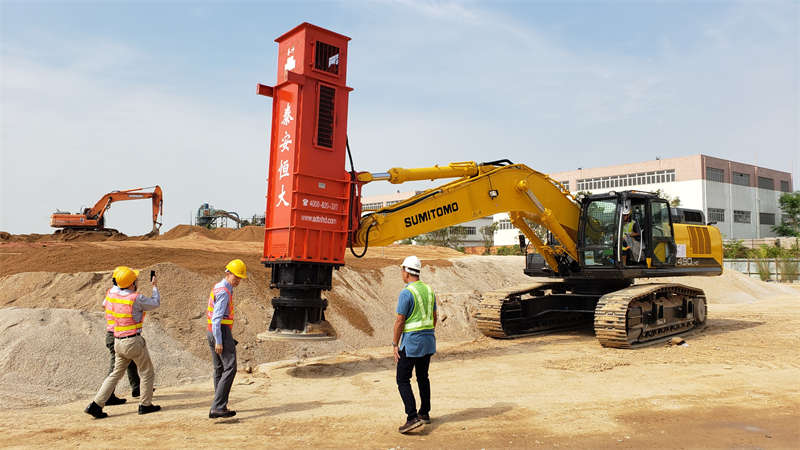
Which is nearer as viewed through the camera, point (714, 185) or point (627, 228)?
point (627, 228)

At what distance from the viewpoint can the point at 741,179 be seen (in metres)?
58.2

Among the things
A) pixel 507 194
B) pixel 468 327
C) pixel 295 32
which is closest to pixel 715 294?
pixel 468 327

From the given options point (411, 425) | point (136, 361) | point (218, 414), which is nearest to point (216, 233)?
point (136, 361)

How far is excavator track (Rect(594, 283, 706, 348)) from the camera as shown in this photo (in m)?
11.2

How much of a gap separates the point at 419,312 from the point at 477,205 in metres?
5.08

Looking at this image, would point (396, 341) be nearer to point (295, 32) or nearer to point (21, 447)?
point (21, 447)

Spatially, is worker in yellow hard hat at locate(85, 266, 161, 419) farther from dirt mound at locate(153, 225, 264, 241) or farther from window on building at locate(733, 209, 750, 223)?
window on building at locate(733, 209, 750, 223)

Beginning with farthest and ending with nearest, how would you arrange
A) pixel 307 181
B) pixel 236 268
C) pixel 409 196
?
1. pixel 409 196
2. pixel 307 181
3. pixel 236 268

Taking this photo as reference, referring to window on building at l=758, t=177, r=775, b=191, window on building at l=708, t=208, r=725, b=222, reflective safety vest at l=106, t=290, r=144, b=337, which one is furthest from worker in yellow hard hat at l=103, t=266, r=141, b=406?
window on building at l=758, t=177, r=775, b=191

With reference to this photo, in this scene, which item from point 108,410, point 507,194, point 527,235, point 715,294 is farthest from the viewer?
point 715,294

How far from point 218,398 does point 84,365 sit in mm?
3353

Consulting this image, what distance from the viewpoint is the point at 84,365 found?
848 cm

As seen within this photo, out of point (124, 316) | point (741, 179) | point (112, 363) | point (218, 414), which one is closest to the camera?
point (218, 414)

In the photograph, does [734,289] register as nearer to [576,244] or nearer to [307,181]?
[576,244]
